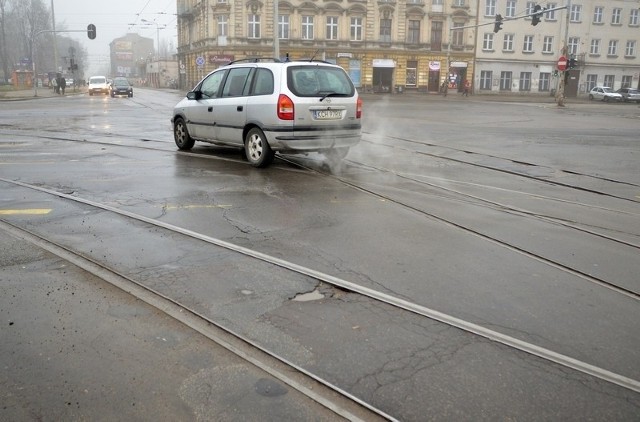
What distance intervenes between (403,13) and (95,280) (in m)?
61.1

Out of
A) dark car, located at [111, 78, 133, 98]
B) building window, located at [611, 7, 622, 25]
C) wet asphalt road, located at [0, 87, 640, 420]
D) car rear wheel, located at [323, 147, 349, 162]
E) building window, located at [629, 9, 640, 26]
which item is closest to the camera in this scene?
wet asphalt road, located at [0, 87, 640, 420]

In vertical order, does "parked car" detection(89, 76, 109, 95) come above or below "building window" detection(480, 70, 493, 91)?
below

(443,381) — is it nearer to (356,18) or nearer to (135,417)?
(135,417)

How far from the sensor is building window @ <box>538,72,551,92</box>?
6449cm

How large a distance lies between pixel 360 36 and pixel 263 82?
174ft

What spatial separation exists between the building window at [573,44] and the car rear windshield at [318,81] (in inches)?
2479

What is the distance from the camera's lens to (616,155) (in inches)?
516

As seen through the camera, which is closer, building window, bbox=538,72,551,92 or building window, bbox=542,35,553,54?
building window, bbox=542,35,553,54

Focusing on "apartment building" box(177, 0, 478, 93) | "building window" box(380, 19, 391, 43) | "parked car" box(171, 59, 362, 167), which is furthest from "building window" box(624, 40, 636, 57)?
"parked car" box(171, 59, 362, 167)

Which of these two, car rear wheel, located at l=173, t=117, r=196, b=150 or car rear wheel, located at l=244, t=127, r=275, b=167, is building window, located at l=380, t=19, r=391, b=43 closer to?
car rear wheel, located at l=173, t=117, r=196, b=150

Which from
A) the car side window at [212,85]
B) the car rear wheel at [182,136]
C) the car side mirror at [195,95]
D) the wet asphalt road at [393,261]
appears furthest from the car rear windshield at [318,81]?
the car rear wheel at [182,136]

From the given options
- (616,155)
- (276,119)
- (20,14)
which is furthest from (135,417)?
(20,14)

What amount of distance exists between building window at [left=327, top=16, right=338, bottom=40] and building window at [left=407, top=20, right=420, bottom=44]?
26.3 ft

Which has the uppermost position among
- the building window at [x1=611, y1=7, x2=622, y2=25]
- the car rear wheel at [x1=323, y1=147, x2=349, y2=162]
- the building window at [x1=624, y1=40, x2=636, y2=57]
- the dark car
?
the building window at [x1=611, y1=7, x2=622, y2=25]
